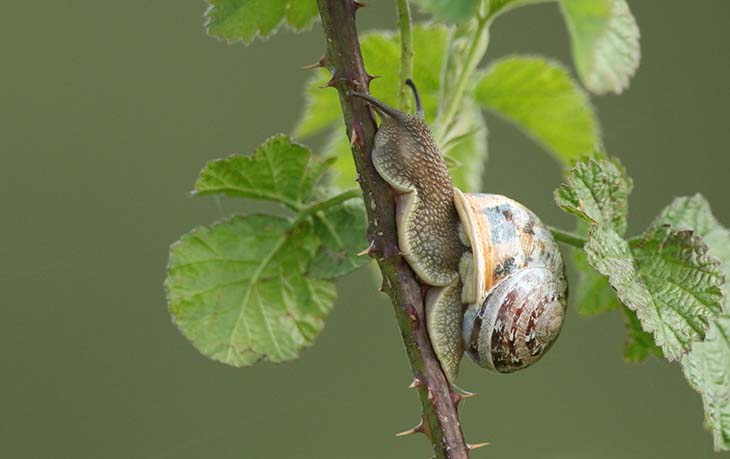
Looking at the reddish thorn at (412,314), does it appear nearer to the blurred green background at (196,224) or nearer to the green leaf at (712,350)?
the green leaf at (712,350)

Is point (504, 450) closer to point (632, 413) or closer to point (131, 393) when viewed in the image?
point (632, 413)

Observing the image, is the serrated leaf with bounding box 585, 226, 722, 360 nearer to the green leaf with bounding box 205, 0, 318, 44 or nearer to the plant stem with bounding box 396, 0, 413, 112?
the plant stem with bounding box 396, 0, 413, 112

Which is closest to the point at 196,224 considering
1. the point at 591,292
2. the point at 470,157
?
the point at 470,157

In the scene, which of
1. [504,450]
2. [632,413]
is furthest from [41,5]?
[632,413]

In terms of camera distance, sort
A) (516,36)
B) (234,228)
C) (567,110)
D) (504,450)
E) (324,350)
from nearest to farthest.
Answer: (234,228), (567,110), (504,450), (324,350), (516,36)

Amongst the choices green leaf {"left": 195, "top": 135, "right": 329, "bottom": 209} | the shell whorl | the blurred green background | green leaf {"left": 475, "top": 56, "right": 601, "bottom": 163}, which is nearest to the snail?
the shell whorl

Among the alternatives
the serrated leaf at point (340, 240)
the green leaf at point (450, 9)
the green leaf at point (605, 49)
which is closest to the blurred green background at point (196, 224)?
the serrated leaf at point (340, 240)
